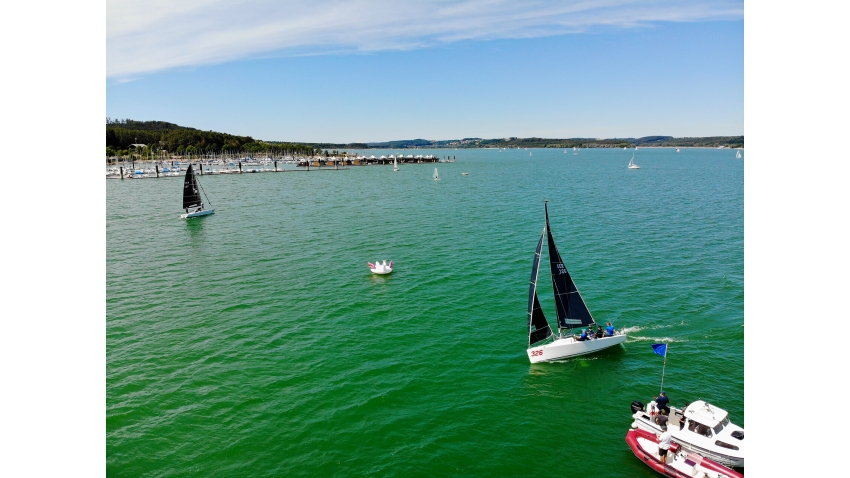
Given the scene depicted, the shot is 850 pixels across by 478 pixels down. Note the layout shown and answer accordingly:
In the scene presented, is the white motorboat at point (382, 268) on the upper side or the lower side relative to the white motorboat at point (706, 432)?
upper

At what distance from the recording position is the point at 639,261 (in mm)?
52406

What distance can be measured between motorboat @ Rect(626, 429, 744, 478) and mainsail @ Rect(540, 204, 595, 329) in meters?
10.5

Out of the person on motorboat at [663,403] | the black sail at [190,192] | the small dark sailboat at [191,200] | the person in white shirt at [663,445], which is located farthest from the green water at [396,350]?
the black sail at [190,192]

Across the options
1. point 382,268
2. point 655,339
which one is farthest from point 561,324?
point 382,268

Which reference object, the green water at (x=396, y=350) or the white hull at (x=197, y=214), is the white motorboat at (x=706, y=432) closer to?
the green water at (x=396, y=350)

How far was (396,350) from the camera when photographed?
32375mm

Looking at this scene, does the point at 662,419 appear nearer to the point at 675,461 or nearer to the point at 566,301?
the point at 675,461

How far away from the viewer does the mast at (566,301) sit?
32.3 meters

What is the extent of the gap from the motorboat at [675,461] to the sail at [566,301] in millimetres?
10510

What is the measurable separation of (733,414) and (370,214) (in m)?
69.9

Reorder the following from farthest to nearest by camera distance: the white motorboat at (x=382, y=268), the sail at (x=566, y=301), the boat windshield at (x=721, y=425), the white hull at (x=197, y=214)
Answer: the white hull at (x=197, y=214)
the white motorboat at (x=382, y=268)
the sail at (x=566, y=301)
the boat windshield at (x=721, y=425)
